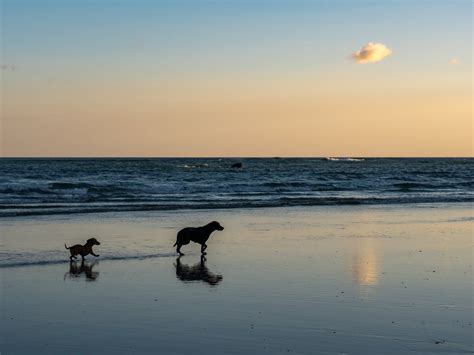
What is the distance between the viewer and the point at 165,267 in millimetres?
11820

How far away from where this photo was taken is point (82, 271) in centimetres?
1145

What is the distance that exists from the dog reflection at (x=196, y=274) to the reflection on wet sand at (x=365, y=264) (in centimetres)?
208

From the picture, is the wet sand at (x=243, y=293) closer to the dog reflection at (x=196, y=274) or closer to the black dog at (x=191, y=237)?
the dog reflection at (x=196, y=274)

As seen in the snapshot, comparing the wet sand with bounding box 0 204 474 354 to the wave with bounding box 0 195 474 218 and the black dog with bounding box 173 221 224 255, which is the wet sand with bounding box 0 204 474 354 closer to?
the black dog with bounding box 173 221 224 255

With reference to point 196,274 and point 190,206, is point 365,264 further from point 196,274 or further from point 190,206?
point 190,206

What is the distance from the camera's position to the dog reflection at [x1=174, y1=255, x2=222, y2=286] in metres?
10.6

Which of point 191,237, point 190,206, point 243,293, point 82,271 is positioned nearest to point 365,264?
point 243,293

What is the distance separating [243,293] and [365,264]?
316cm

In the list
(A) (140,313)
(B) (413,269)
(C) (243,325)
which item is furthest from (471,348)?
(B) (413,269)

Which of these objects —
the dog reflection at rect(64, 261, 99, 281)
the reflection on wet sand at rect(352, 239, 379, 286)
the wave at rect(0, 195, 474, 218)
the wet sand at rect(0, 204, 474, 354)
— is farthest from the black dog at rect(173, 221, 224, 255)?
the wave at rect(0, 195, 474, 218)

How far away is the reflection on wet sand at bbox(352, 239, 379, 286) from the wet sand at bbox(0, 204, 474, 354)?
0.02m

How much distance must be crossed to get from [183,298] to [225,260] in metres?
3.33

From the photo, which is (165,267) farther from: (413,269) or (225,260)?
(413,269)

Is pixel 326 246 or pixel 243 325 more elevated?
pixel 326 246
